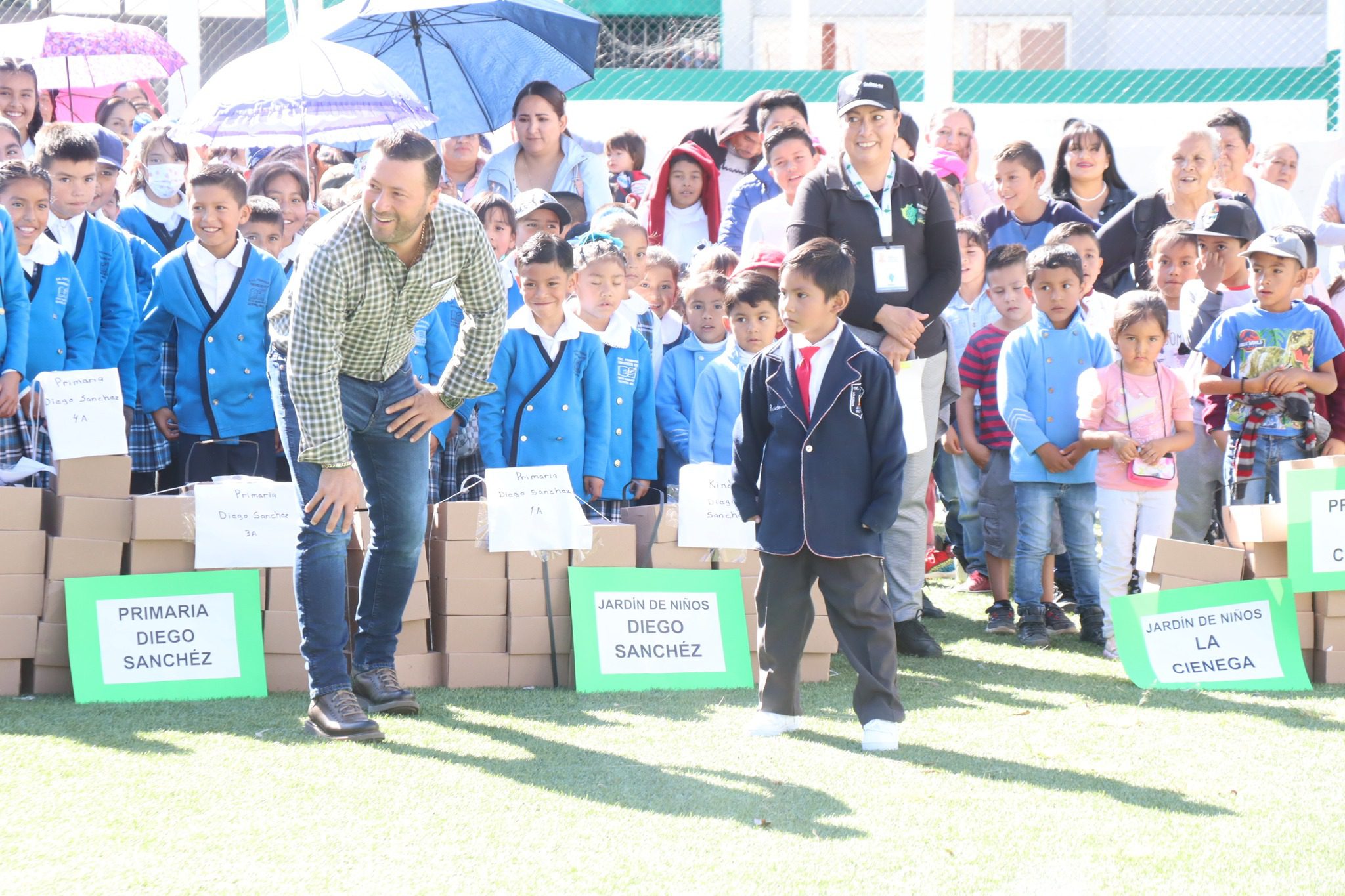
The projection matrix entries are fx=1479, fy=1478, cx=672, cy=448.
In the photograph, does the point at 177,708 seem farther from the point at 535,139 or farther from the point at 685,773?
the point at 535,139

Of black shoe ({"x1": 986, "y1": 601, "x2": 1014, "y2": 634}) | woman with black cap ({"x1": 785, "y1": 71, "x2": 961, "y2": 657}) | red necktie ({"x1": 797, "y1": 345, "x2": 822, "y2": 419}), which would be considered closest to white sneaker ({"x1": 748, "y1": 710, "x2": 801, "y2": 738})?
A: red necktie ({"x1": 797, "y1": 345, "x2": 822, "y2": 419})

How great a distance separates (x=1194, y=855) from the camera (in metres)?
3.27

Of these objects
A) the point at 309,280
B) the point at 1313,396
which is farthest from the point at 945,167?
the point at 309,280

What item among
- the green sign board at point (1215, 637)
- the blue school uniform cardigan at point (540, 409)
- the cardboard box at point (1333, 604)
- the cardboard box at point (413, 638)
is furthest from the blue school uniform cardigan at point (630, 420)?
the cardboard box at point (1333, 604)

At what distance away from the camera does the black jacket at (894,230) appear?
205 inches

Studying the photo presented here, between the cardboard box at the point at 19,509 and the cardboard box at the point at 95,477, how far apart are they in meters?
0.09

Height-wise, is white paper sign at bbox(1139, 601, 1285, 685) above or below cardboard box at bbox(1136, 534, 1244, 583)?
below

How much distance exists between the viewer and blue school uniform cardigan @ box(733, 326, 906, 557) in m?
4.21

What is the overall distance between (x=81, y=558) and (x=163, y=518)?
280 mm

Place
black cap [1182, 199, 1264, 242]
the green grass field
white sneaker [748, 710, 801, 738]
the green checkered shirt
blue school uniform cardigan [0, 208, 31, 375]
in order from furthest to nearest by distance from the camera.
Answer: black cap [1182, 199, 1264, 242], blue school uniform cardigan [0, 208, 31, 375], white sneaker [748, 710, 801, 738], the green checkered shirt, the green grass field

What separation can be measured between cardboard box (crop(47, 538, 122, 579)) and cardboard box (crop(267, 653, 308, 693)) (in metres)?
0.58

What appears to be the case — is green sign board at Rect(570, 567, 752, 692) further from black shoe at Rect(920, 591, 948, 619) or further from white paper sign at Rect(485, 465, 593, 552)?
A: black shoe at Rect(920, 591, 948, 619)

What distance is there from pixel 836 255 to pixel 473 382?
111 cm

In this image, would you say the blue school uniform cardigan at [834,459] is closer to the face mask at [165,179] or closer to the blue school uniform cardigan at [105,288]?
the blue school uniform cardigan at [105,288]
